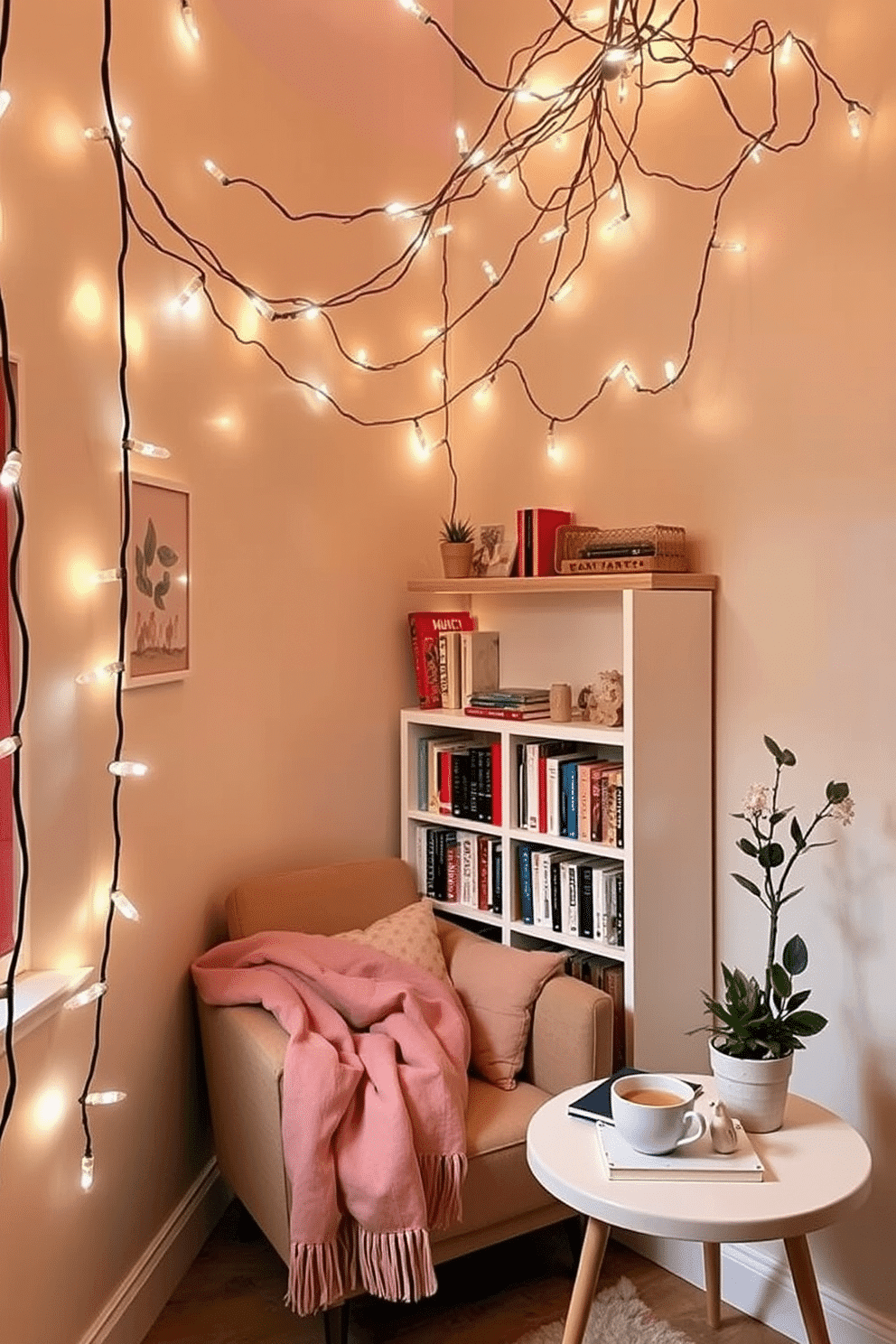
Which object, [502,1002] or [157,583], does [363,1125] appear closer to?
[502,1002]

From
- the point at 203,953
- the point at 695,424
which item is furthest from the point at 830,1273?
the point at 695,424

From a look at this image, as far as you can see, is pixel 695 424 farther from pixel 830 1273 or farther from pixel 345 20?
pixel 830 1273

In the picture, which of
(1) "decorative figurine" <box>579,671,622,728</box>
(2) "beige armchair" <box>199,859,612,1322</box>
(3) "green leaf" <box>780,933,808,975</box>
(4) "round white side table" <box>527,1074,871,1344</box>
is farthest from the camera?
(1) "decorative figurine" <box>579,671,622,728</box>

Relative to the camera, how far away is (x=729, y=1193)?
167 cm

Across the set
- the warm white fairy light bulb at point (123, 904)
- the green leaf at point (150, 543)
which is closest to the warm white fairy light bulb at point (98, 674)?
the green leaf at point (150, 543)

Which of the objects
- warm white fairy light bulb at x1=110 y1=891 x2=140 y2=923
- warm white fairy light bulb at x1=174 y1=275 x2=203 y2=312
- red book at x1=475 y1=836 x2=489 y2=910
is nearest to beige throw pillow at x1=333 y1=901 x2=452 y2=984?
red book at x1=475 y1=836 x2=489 y2=910

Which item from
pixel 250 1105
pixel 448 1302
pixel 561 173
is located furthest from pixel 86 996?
pixel 561 173

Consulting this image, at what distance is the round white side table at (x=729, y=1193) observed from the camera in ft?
5.28

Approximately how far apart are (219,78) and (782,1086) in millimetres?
2287

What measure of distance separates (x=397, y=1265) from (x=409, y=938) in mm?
727

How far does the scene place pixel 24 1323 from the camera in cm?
173

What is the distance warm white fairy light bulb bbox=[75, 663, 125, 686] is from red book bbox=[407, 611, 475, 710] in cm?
107

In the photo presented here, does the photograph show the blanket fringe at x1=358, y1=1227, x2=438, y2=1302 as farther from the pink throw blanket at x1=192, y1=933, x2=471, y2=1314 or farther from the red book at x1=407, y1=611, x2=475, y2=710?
the red book at x1=407, y1=611, x2=475, y2=710

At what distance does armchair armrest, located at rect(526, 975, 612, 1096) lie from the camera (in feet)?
7.45
